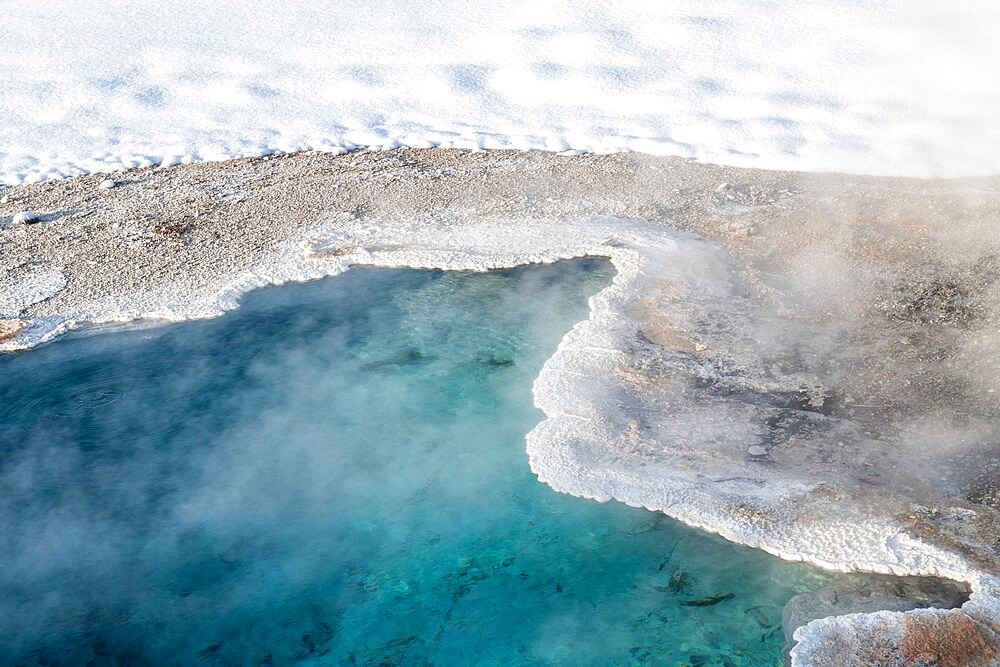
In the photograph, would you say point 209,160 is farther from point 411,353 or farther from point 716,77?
point 716,77

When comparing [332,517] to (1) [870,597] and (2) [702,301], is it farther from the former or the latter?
(2) [702,301]

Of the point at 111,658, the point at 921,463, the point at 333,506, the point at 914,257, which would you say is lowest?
the point at 111,658

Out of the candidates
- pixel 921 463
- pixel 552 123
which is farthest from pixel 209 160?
pixel 921 463

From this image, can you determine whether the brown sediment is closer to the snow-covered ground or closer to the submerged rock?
the snow-covered ground

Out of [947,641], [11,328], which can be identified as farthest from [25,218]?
[947,641]

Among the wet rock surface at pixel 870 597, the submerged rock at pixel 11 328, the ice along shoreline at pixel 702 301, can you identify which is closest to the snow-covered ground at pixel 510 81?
the ice along shoreline at pixel 702 301
